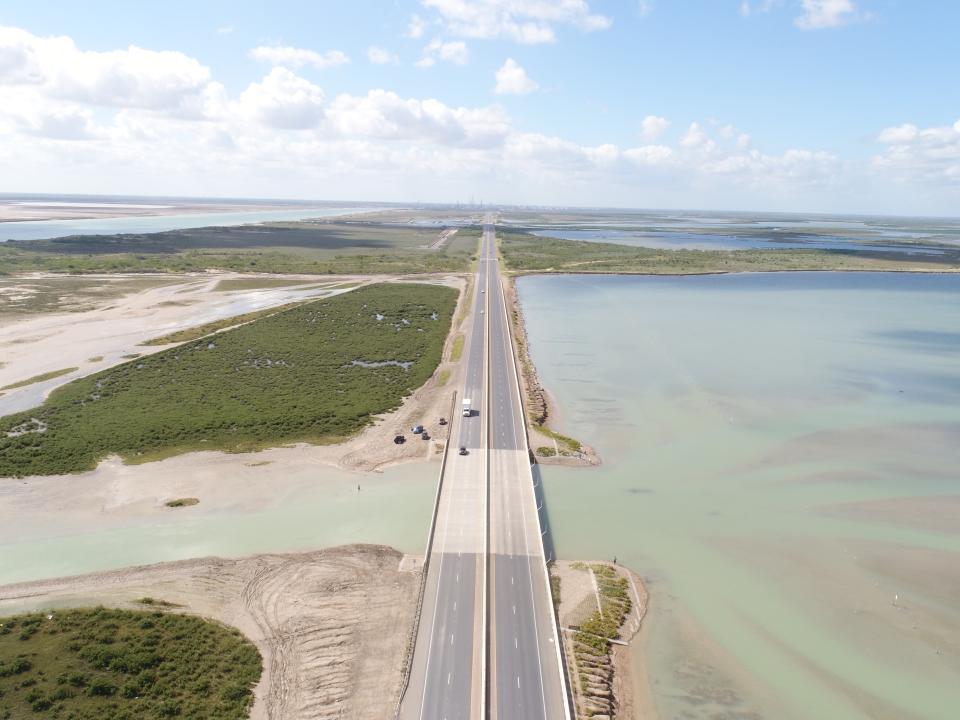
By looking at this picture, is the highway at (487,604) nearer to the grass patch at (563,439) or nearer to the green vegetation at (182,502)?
the grass patch at (563,439)

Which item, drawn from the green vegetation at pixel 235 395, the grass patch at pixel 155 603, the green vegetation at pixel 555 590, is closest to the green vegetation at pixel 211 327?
the green vegetation at pixel 235 395

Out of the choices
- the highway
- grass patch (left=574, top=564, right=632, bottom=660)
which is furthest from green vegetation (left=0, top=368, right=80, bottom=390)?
grass patch (left=574, top=564, right=632, bottom=660)

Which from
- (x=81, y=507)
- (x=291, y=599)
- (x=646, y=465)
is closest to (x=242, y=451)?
(x=81, y=507)

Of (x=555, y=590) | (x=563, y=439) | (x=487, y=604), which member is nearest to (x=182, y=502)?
(x=487, y=604)

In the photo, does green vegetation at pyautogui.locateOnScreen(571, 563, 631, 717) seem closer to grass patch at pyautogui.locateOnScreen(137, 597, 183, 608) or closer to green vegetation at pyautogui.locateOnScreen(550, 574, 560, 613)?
green vegetation at pyautogui.locateOnScreen(550, 574, 560, 613)

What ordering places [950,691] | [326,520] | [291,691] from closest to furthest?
[291,691], [950,691], [326,520]

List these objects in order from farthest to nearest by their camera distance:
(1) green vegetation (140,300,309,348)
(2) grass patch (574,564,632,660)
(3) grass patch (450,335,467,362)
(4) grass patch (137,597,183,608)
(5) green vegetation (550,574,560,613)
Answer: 1. (1) green vegetation (140,300,309,348)
2. (3) grass patch (450,335,467,362)
3. (5) green vegetation (550,574,560,613)
4. (4) grass patch (137,597,183,608)
5. (2) grass patch (574,564,632,660)

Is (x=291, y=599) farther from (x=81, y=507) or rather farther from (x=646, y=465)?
(x=646, y=465)

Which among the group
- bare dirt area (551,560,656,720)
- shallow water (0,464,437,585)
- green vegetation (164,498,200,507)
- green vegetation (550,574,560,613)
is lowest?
bare dirt area (551,560,656,720)
